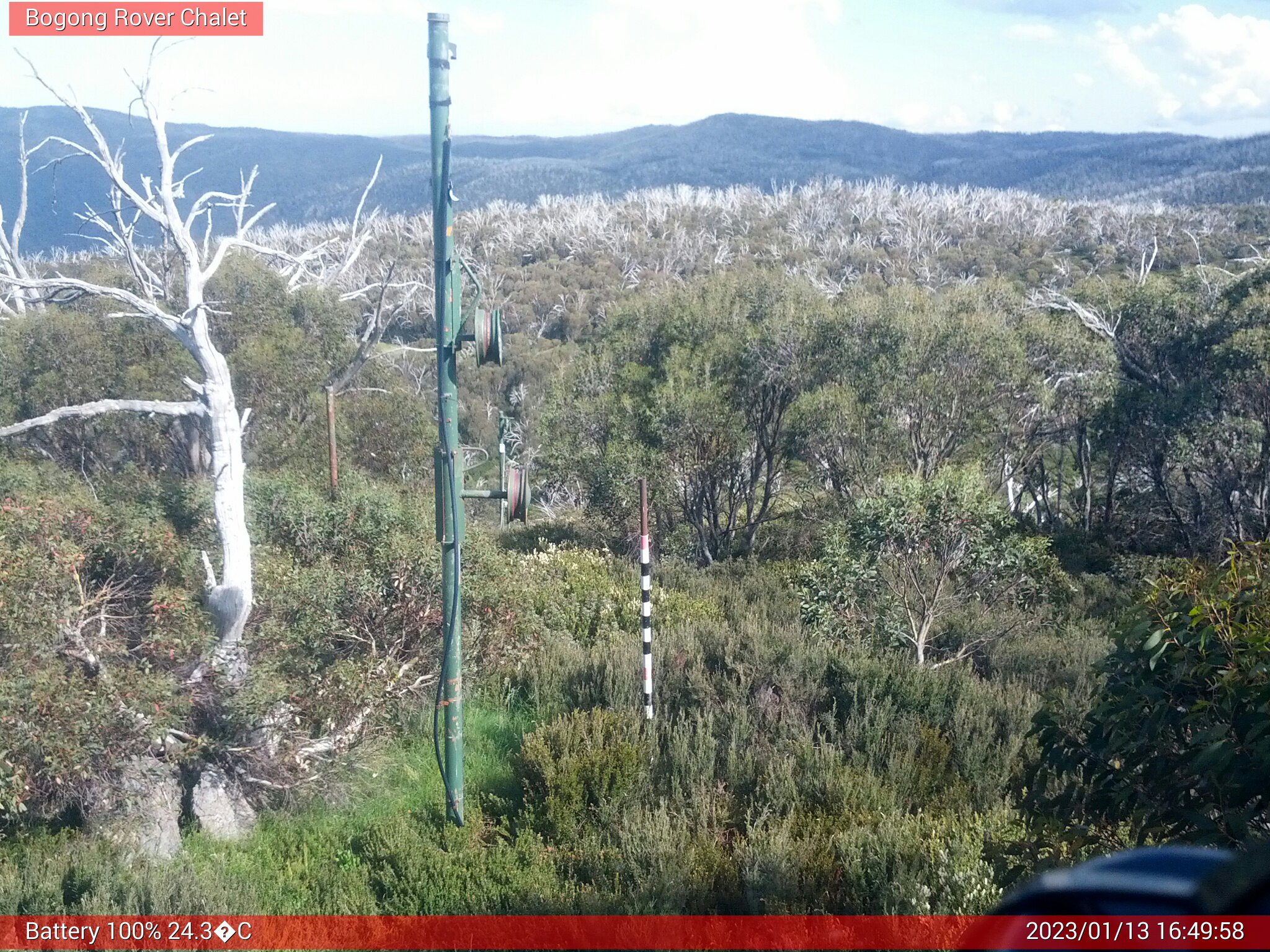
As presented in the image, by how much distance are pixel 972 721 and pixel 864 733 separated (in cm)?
79

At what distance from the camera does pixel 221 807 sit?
6602 mm

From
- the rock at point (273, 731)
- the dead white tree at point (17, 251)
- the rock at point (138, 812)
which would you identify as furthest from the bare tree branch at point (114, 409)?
the dead white tree at point (17, 251)

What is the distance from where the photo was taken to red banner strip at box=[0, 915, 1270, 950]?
15.1 feet

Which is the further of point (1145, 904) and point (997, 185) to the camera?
point (997, 185)

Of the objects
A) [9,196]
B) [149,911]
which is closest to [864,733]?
[149,911]

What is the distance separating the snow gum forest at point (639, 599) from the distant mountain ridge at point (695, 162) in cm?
4901

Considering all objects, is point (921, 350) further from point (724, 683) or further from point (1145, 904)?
point (1145, 904)

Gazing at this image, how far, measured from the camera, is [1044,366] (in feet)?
59.3

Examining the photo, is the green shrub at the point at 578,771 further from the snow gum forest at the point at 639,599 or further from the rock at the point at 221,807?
the rock at the point at 221,807

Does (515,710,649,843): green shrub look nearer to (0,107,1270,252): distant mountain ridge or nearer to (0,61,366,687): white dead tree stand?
(0,61,366,687): white dead tree stand

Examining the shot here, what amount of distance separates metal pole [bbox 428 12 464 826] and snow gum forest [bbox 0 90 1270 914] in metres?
0.42

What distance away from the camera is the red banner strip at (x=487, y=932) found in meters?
4.61

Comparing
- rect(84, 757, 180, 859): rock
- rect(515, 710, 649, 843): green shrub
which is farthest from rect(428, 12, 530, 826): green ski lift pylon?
rect(84, 757, 180, 859): rock

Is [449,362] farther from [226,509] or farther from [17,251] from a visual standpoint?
[17,251]
